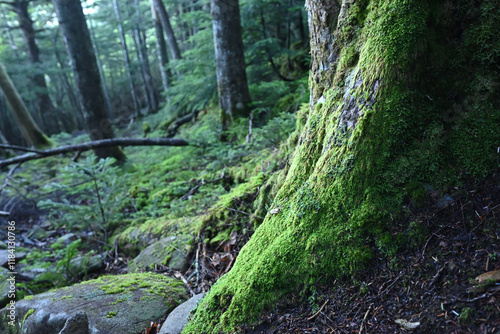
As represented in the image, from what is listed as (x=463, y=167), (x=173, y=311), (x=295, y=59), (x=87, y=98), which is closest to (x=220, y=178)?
(x=173, y=311)

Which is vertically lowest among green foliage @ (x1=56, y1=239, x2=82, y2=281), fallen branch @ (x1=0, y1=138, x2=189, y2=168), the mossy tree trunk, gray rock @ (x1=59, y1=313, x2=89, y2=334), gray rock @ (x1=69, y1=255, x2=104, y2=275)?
gray rock @ (x1=69, y1=255, x2=104, y2=275)

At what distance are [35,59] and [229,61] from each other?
865 inches

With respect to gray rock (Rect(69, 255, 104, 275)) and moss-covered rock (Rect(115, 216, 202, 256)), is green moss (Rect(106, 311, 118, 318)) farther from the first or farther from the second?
gray rock (Rect(69, 255, 104, 275))

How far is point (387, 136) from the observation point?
6.82 ft

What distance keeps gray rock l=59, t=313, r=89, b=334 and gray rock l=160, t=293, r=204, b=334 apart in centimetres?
68

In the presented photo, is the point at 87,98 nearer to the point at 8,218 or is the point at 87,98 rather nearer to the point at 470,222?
the point at 8,218

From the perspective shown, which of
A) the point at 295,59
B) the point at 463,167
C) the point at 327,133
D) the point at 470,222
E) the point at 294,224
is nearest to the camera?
the point at 470,222

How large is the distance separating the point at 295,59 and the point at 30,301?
32.1 feet

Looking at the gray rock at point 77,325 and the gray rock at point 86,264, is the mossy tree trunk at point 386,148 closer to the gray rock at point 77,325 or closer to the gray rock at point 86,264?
the gray rock at point 77,325

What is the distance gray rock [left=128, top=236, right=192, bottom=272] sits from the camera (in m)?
3.85

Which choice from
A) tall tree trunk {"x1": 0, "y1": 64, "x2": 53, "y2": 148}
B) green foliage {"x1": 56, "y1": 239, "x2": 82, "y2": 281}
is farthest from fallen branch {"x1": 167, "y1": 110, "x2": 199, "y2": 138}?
green foliage {"x1": 56, "y1": 239, "x2": 82, "y2": 281}

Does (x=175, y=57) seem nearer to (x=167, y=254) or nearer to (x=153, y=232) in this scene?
(x=153, y=232)

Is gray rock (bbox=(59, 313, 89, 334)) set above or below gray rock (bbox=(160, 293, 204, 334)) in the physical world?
above

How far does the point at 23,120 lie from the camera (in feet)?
41.5
